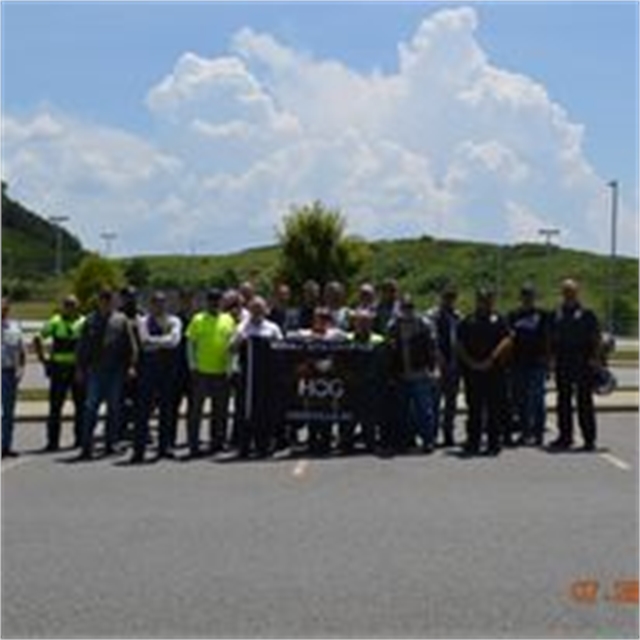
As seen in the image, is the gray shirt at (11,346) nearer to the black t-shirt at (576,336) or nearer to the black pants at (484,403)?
the black pants at (484,403)

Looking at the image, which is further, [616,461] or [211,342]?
[211,342]

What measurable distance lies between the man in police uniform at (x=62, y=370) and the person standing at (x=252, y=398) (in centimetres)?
178

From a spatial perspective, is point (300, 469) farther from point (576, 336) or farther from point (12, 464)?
point (576, 336)

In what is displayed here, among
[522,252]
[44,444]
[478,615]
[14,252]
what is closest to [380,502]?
[478,615]

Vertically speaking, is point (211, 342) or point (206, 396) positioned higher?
point (211, 342)

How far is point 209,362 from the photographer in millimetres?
17422

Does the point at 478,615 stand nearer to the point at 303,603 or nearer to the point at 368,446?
the point at 303,603

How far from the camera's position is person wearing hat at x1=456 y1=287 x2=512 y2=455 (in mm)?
17781

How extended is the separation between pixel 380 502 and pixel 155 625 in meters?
5.08

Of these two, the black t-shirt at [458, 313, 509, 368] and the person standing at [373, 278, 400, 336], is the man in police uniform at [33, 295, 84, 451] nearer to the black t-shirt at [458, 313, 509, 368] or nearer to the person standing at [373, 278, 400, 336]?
the person standing at [373, 278, 400, 336]

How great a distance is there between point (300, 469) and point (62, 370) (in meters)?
3.43
